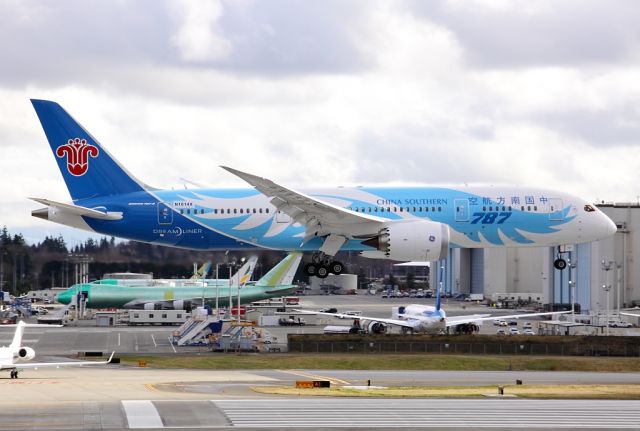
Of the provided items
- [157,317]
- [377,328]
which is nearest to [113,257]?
[377,328]

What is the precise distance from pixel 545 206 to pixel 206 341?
37639mm

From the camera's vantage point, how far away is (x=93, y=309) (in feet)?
456

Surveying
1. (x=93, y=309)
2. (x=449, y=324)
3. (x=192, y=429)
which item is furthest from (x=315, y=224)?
(x=93, y=309)

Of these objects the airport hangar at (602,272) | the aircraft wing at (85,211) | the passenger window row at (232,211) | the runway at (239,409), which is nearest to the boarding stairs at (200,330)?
the aircraft wing at (85,211)

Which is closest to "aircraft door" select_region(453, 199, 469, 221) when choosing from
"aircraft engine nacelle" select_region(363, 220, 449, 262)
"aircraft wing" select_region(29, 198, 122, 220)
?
"aircraft engine nacelle" select_region(363, 220, 449, 262)

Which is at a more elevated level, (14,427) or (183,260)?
(183,260)

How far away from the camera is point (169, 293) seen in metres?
130

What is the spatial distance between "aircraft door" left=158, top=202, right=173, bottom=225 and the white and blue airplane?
0.06 m

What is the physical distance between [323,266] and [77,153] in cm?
1626

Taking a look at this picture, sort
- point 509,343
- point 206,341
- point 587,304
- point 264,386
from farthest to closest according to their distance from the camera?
point 587,304 → point 206,341 → point 509,343 → point 264,386

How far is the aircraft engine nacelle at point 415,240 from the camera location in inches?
2451

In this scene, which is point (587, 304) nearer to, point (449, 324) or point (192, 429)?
point (449, 324)

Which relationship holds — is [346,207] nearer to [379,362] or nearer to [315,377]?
[315,377]

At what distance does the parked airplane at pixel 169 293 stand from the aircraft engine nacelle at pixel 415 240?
61.5m
